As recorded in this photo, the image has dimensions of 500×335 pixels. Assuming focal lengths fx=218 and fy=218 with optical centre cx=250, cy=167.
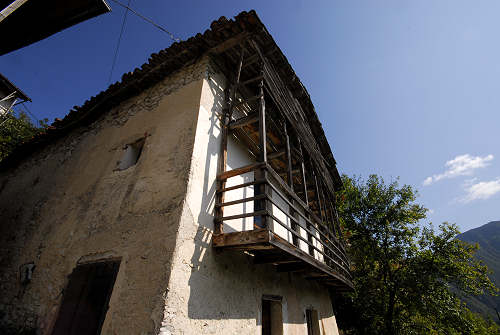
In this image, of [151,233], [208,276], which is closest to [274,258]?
[208,276]

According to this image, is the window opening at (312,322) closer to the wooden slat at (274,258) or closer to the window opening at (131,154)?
the wooden slat at (274,258)

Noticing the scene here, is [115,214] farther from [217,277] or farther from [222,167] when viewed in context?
[217,277]

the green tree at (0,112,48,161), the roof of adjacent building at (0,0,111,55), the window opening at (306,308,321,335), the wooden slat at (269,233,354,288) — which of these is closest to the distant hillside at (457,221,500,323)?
the window opening at (306,308,321,335)

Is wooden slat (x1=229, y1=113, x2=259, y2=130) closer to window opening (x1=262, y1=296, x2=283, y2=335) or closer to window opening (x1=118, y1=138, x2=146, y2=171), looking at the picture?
window opening (x1=118, y1=138, x2=146, y2=171)

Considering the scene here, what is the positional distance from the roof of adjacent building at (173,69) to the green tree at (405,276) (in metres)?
9.49

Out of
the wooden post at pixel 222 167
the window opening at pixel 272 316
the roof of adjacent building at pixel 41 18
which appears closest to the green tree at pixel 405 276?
the window opening at pixel 272 316

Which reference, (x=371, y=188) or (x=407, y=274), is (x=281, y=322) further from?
(x=371, y=188)

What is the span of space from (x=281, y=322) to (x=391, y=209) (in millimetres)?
12282

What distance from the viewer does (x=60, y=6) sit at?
214cm

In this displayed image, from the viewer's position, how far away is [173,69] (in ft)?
18.5

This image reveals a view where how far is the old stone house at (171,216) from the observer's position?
9.77ft

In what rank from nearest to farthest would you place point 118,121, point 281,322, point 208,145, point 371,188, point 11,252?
point 208,145
point 281,322
point 11,252
point 118,121
point 371,188

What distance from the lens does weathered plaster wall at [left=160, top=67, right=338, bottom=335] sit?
2.71 meters

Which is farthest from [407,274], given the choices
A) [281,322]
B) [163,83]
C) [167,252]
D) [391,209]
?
[163,83]
